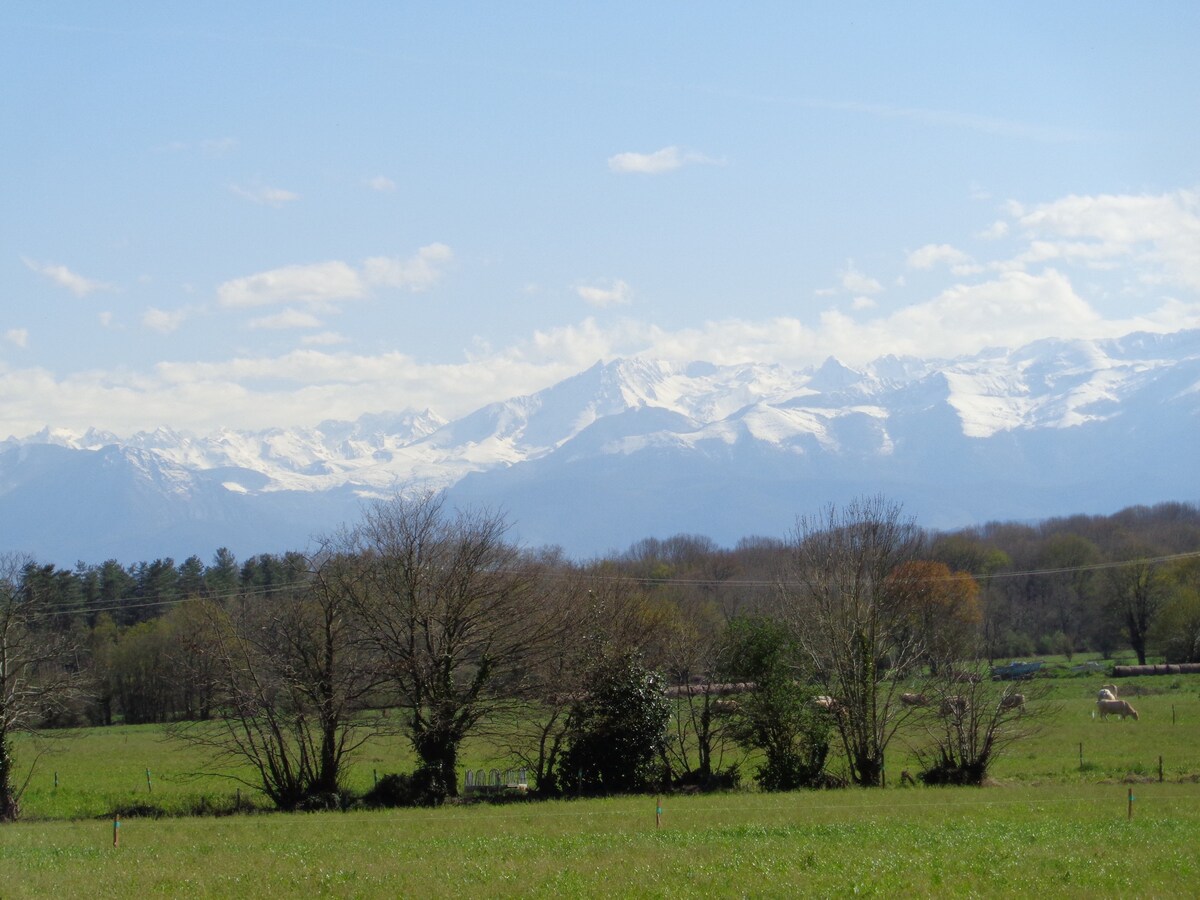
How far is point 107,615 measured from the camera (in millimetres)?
101750

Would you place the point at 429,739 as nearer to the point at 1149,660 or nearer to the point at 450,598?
the point at 450,598

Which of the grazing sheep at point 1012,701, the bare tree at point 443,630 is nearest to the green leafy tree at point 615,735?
the bare tree at point 443,630

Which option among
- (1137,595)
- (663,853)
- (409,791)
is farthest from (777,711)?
(1137,595)

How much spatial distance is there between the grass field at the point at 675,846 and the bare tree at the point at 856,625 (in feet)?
15.5

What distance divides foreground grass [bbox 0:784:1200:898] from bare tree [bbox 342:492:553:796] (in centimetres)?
796

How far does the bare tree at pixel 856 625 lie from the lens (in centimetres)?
4162

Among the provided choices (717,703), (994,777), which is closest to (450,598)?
(717,703)

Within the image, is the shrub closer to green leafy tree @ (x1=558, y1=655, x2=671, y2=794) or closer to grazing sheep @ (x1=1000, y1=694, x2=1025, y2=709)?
green leafy tree @ (x1=558, y1=655, x2=671, y2=794)

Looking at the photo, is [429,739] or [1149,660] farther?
[1149,660]

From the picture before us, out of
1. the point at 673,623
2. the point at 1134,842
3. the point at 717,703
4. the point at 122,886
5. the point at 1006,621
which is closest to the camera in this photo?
the point at 122,886

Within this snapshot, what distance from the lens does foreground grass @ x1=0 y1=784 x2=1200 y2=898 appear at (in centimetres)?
1933

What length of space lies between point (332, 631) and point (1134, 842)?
27.7 m

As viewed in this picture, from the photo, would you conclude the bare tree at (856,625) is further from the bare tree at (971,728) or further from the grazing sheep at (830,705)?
the bare tree at (971,728)

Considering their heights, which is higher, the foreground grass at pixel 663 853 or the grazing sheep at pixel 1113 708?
the foreground grass at pixel 663 853
